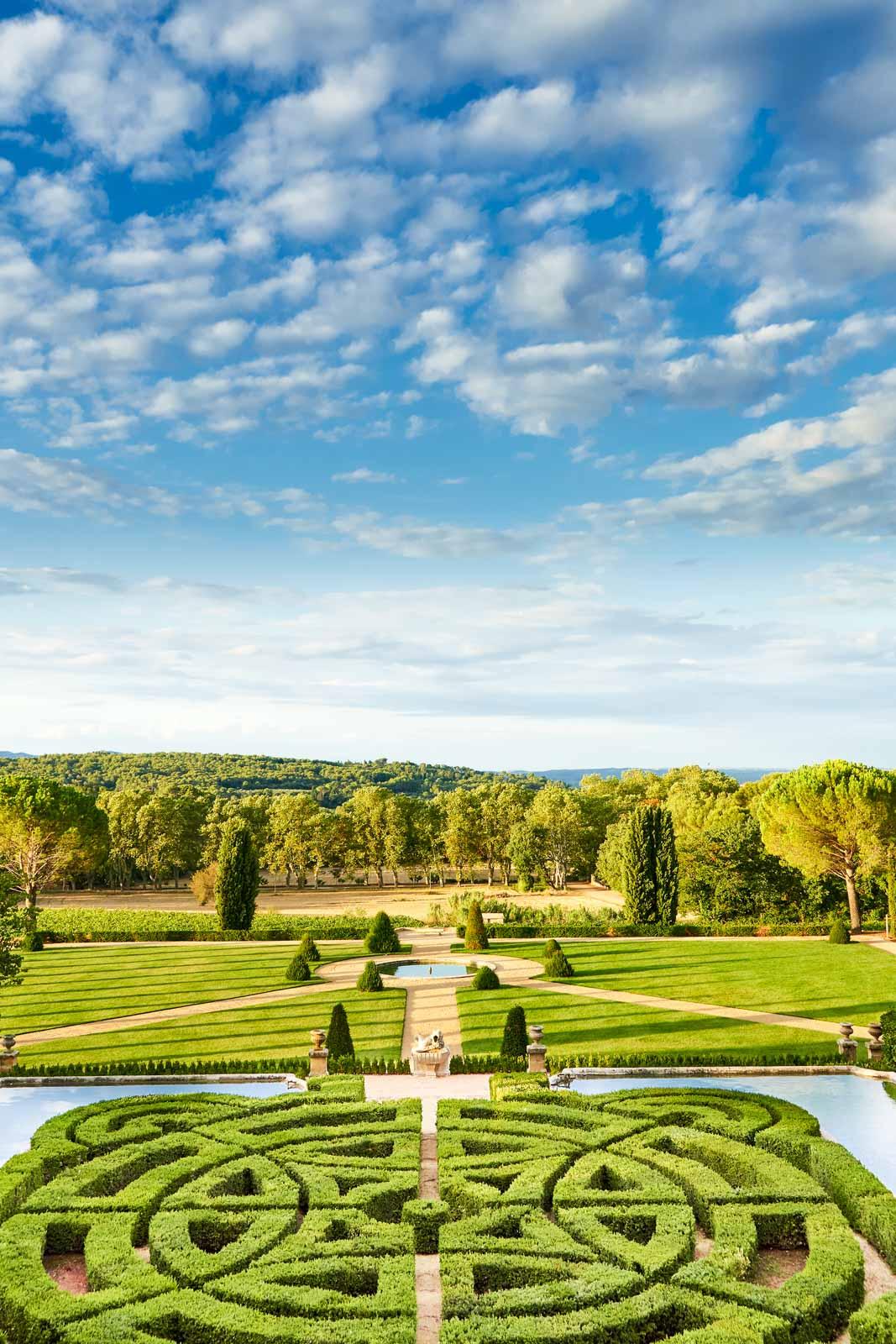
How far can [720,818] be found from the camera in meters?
60.6

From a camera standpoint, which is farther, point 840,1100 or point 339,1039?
point 339,1039

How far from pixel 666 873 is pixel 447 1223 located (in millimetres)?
39455

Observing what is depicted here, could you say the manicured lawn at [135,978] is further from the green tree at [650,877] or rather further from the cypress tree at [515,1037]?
the green tree at [650,877]

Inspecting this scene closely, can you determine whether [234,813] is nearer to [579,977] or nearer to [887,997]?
[579,977]

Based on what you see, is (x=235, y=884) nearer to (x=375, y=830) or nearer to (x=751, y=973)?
(x=751, y=973)

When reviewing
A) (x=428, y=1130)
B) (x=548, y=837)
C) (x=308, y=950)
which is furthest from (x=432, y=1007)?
(x=548, y=837)

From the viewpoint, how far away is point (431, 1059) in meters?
20.3

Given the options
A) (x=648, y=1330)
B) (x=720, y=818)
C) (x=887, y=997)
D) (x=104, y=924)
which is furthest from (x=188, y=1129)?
(x=720, y=818)

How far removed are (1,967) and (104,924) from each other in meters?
32.4

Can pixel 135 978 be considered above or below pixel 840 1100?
below

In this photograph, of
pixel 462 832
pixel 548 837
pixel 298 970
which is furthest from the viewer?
pixel 462 832

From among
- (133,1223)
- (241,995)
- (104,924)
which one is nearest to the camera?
(133,1223)

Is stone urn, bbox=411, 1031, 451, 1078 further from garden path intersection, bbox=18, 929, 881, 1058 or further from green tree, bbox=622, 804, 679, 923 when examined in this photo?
green tree, bbox=622, 804, 679, 923

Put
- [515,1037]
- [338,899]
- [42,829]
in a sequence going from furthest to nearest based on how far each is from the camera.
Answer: [338,899], [42,829], [515,1037]
